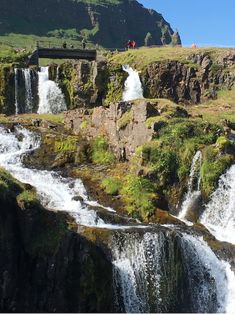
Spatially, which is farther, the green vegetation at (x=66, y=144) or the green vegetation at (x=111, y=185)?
the green vegetation at (x=66, y=144)

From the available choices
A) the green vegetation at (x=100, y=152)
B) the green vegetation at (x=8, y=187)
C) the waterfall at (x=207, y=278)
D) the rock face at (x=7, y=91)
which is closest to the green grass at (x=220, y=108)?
the green vegetation at (x=100, y=152)

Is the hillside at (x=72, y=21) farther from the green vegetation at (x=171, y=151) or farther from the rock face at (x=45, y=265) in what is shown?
the rock face at (x=45, y=265)

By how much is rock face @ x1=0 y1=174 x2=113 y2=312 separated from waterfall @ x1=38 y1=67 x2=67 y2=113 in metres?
31.1

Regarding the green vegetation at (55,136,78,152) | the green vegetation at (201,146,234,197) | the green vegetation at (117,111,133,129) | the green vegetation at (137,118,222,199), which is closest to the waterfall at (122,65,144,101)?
the green vegetation at (55,136,78,152)

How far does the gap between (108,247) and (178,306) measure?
391cm

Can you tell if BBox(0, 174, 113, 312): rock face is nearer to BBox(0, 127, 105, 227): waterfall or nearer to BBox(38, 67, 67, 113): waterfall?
BBox(0, 127, 105, 227): waterfall

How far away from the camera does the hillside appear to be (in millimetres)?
131500

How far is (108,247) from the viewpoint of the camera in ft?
78.7

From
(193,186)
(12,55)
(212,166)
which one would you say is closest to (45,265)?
(193,186)

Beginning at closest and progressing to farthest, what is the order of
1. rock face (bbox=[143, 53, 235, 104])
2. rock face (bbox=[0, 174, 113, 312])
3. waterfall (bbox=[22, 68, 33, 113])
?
rock face (bbox=[0, 174, 113, 312]) < waterfall (bbox=[22, 68, 33, 113]) < rock face (bbox=[143, 53, 235, 104])

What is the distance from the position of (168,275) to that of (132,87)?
120 feet

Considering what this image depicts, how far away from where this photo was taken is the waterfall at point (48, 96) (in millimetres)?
53531

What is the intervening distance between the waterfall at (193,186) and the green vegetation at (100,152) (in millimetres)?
5316

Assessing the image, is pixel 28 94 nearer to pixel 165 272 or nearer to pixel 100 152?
pixel 100 152
